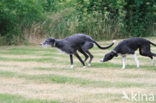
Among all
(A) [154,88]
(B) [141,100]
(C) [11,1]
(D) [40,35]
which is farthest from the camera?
(D) [40,35]

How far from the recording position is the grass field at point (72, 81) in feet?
26.1

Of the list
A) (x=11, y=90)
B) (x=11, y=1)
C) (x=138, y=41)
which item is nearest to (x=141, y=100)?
(x=11, y=90)

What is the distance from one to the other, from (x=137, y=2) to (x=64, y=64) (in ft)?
40.0

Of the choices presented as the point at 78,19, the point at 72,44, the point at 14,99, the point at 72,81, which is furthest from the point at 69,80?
the point at 78,19

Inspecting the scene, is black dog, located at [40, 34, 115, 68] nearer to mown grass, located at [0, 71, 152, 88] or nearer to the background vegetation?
mown grass, located at [0, 71, 152, 88]

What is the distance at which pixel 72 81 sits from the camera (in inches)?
384

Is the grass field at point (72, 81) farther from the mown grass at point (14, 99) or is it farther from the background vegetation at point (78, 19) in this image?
the background vegetation at point (78, 19)

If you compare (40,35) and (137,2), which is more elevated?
(137,2)

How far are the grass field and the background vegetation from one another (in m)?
8.43

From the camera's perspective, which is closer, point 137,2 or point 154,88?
point 154,88

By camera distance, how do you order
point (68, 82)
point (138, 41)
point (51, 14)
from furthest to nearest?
point (51, 14), point (138, 41), point (68, 82)

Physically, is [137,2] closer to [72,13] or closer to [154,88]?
[72,13]

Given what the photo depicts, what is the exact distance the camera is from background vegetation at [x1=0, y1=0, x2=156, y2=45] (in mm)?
22234

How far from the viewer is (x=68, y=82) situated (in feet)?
31.6
